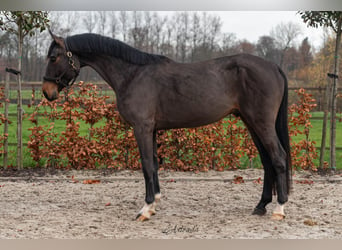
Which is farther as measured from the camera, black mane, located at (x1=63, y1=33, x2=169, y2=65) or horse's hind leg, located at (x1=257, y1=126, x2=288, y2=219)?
black mane, located at (x1=63, y1=33, x2=169, y2=65)

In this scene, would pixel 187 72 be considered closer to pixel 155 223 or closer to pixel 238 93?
pixel 238 93

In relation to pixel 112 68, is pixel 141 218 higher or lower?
lower

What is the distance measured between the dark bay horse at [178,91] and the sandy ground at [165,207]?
0.36 metres

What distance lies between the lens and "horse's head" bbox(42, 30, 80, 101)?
13.7 ft

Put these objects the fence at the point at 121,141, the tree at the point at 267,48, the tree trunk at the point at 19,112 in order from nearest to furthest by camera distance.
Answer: the tree trunk at the point at 19,112 < the fence at the point at 121,141 < the tree at the point at 267,48

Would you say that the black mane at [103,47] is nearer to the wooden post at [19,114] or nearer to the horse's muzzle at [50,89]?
the horse's muzzle at [50,89]

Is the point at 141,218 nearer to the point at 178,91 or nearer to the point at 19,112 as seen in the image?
the point at 178,91

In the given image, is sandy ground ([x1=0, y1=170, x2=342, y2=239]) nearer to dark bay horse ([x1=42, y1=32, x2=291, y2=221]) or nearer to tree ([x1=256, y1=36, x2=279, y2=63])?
dark bay horse ([x1=42, y1=32, x2=291, y2=221])

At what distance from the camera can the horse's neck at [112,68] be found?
4.26 meters

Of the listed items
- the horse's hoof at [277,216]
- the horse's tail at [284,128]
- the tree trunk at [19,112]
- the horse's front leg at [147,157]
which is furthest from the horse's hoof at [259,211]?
the tree trunk at [19,112]

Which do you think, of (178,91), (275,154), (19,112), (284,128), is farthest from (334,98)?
(19,112)

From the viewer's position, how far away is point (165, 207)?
4684mm

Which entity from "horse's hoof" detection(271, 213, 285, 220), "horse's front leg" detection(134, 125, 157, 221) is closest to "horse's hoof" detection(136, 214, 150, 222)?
"horse's front leg" detection(134, 125, 157, 221)

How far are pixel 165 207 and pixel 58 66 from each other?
2.12m
